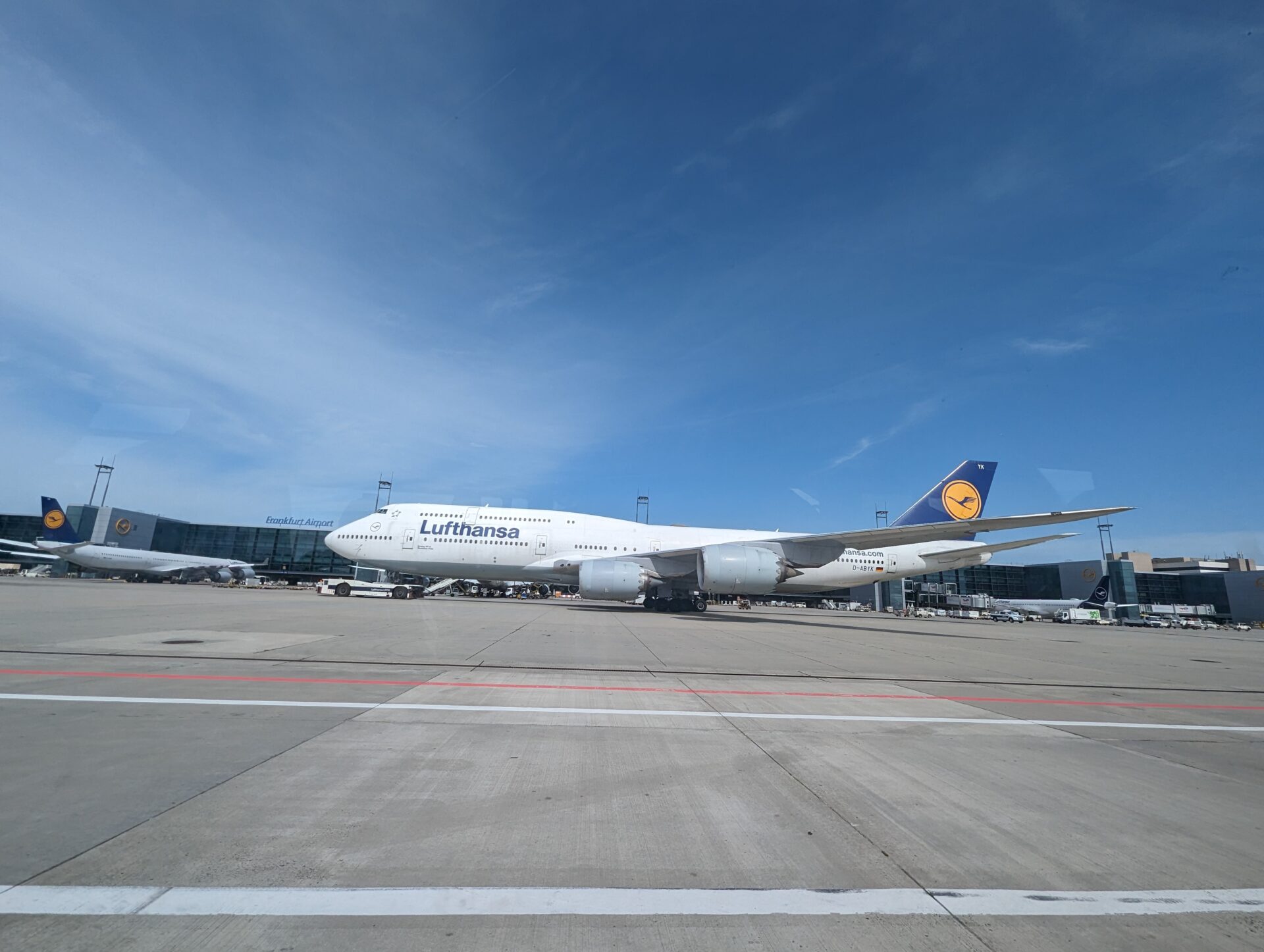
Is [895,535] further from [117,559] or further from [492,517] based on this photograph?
[117,559]

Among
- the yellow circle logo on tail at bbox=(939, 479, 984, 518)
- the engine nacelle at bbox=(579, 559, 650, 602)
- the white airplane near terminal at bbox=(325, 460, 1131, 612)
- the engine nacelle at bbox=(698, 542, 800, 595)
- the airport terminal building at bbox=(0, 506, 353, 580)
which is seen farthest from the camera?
the airport terminal building at bbox=(0, 506, 353, 580)

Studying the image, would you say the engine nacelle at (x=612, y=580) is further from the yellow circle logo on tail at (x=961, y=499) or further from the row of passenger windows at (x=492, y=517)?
the yellow circle logo on tail at (x=961, y=499)

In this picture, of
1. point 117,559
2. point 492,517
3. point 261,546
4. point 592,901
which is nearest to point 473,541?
point 492,517

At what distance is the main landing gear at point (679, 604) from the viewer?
27.0m

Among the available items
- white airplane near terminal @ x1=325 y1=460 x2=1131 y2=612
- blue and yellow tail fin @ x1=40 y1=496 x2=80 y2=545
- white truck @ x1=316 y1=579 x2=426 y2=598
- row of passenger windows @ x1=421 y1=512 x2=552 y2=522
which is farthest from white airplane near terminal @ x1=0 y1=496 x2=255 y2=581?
row of passenger windows @ x1=421 y1=512 x2=552 y2=522

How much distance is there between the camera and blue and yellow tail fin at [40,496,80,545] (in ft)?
154

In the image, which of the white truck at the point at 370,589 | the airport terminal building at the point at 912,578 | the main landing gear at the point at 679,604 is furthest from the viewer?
the airport terminal building at the point at 912,578

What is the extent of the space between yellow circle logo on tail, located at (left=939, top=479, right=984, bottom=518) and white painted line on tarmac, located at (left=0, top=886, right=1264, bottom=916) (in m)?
27.0

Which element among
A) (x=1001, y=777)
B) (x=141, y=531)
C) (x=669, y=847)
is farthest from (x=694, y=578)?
(x=141, y=531)

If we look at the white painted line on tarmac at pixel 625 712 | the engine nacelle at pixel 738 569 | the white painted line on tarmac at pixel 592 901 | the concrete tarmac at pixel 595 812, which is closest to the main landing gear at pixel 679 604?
the engine nacelle at pixel 738 569

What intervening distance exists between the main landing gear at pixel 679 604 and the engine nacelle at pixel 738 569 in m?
5.35

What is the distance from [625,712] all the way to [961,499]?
26.2 m

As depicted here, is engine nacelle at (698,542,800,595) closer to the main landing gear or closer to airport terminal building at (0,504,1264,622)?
the main landing gear

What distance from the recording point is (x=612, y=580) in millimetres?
22906
